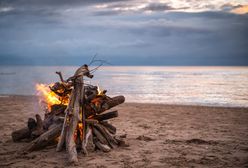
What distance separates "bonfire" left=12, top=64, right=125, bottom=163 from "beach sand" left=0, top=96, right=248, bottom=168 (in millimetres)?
350

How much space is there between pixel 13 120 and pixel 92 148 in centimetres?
813

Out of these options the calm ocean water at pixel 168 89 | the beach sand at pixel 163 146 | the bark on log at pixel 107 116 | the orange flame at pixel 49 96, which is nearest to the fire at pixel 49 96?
the orange flame at pixel 49 96

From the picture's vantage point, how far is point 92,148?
9.77 meters

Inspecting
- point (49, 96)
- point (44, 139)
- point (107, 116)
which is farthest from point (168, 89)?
point (44, 139)

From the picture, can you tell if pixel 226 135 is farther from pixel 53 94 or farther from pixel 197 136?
pixel 53 94

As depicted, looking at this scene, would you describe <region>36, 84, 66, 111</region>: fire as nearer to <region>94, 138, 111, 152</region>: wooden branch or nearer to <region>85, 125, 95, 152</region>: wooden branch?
<region>85, 125, 95, 152</region>: wooden branch

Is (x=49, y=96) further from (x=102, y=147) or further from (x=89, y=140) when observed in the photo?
(x=102, y=147)

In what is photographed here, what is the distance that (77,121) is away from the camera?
31.1 feet

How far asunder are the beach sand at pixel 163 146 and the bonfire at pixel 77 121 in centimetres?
35

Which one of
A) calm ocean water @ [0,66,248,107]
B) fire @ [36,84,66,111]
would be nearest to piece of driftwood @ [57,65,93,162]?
fire @ [36,84,66,111]

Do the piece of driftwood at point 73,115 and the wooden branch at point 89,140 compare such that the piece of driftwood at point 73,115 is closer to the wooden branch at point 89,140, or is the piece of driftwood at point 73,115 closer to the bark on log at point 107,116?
the wooden branch at point 89,140

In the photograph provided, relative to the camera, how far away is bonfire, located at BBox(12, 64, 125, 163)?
9508 mm

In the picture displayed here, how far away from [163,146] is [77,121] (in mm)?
3058

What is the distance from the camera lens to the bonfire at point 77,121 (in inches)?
374
